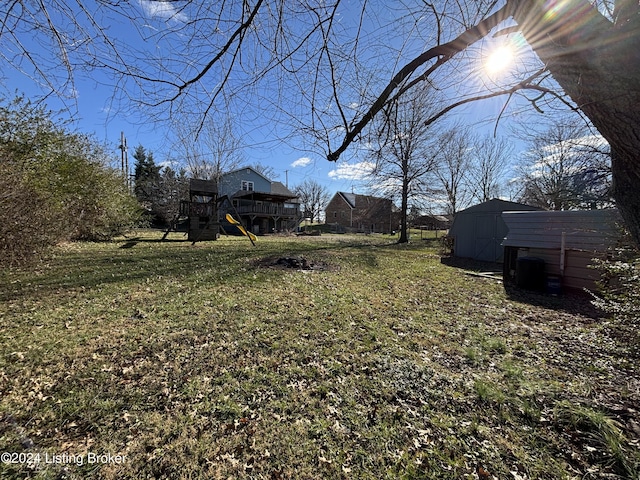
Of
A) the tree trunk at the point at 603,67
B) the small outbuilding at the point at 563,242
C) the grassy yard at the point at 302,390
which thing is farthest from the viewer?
the small outbuilding at the point at 563,242

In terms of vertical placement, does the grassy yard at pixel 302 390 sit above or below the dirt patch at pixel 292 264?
below

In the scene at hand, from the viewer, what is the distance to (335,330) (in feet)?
13.4

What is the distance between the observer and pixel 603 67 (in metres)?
1.29

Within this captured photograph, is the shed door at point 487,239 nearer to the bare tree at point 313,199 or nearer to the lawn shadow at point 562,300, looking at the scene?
the lawn shadow at point 562,300

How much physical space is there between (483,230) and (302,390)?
1397 centimetres

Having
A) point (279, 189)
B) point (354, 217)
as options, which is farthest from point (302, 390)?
point (354, 217)

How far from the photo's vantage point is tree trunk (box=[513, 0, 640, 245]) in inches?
49.1

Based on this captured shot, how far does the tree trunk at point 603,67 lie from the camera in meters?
1.25

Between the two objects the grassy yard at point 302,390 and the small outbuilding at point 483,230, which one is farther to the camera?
the small outbuilding at point 483,230

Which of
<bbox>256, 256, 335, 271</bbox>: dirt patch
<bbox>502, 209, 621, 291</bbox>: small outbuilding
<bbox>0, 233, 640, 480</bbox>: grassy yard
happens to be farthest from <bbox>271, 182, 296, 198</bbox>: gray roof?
<bbox>0, 233, 640, 480</bbox>: grassy yard

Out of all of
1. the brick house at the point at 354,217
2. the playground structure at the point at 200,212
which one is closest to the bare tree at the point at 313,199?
the brick house at the point at 354,217

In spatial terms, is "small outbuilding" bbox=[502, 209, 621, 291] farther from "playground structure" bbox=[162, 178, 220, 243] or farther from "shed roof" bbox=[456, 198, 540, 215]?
"playground structure" bbox=[162, 178, 220, 243]

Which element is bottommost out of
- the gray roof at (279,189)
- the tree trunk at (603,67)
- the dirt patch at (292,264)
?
the dirt patch at (292,264)

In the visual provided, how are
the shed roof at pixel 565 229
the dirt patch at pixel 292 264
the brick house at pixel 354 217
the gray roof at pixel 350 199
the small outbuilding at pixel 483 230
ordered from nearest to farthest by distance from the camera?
the shed roof at pixel 565 229 → the dirt patch at pixel 292 264 → the small outbuilding at pixel 483 230 → the brick house at pixel 354 217 → the gray roof at pixel 350 199
